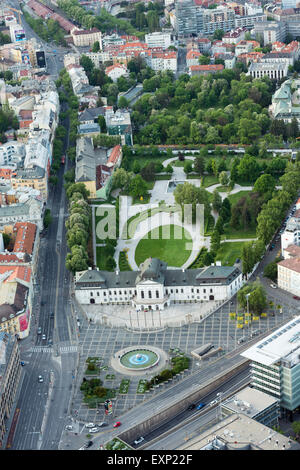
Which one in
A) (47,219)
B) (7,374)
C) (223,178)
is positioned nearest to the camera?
(7,374)

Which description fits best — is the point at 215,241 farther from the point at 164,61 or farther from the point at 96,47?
the point at 96,47

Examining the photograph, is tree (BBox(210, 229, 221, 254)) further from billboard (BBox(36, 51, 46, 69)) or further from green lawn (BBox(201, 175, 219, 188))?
billboard (BBox(36, 51, 46, 69))

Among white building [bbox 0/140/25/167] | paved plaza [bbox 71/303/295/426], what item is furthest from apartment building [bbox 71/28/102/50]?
paved plaza [bbox 71/303/295/426]

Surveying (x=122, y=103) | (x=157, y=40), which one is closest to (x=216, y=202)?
(x=122, y=103)

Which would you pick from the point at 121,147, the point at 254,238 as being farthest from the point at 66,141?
the point at 254,238

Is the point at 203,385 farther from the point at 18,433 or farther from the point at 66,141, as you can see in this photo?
the point at 66,141

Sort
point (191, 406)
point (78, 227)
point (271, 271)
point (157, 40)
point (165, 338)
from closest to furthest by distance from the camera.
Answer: point (191, 406), point (165, 338), point (271, 271), point (78, 227), point (157, 40)
